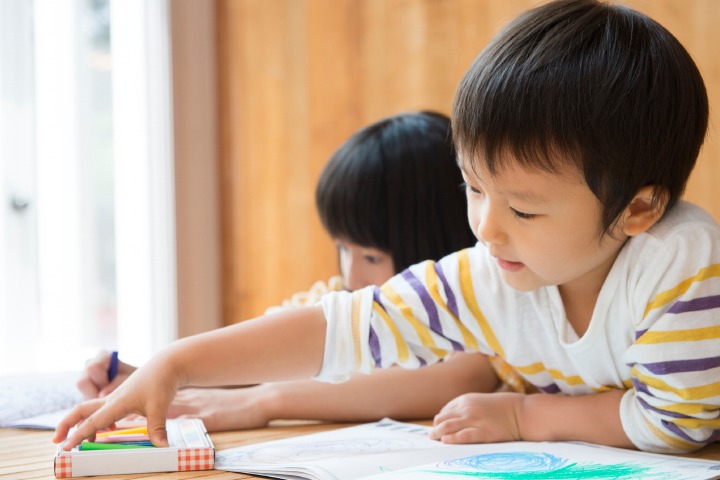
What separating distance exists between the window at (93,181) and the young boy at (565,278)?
1.28 m

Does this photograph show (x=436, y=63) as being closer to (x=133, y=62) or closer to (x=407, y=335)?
(x=133, y=62)

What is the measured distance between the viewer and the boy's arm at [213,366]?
0.68 metres

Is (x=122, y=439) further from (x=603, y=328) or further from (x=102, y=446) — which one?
(x=603, y=328)

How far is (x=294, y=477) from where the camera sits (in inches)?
24.0

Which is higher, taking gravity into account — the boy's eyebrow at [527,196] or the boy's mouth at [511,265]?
the boy's eyebrow at [527,196]

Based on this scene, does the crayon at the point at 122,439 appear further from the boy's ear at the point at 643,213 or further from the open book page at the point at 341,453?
the boy's ear at the point at 643,213

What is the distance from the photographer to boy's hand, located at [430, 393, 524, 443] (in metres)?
0.74

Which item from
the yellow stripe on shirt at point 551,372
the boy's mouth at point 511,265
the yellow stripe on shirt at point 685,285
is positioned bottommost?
the yellow stripe on shirt at point 551,372

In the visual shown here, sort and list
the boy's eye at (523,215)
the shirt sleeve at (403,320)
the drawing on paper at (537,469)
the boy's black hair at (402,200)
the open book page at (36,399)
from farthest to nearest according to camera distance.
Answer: the boy's black hair at (402,200) < the open book page at (36,399) < the shirt sleeve at (403,320) < the boy's eye at (523,215) < the drawing on paper at (537,469)

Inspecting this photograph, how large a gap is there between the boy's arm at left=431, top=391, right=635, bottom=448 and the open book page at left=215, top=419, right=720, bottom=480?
0.06 feet

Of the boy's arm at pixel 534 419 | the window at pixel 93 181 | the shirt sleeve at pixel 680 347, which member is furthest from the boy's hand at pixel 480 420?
the window at pixel 93 181

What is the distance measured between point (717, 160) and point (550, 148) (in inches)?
25.1

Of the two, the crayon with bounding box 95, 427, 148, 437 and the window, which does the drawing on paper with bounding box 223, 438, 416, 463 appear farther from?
the window

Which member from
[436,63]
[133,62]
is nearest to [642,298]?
[436,63]
